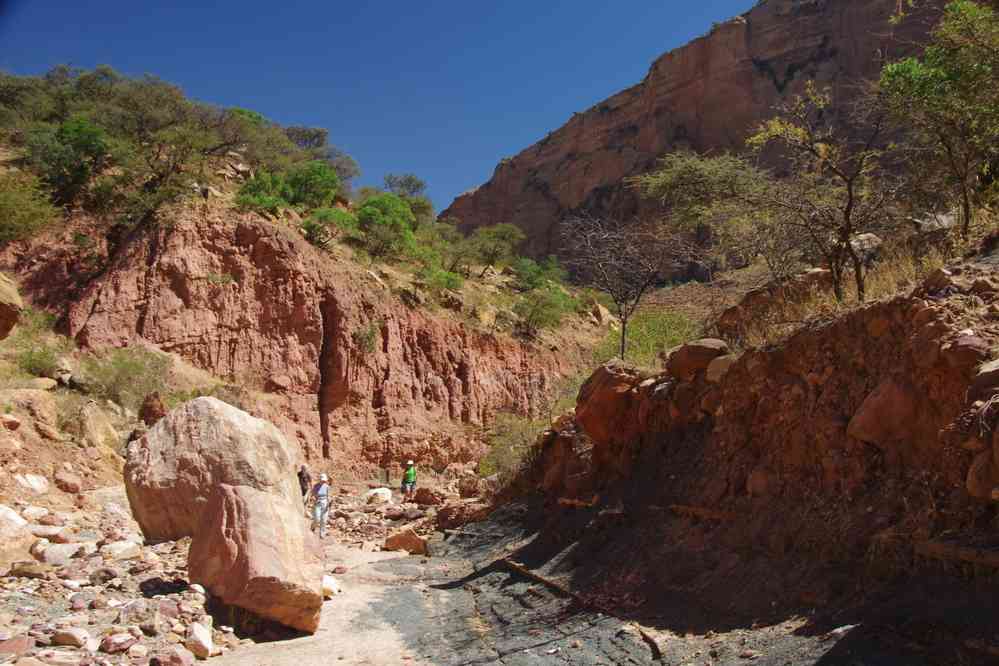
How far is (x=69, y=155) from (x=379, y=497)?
45.3ft

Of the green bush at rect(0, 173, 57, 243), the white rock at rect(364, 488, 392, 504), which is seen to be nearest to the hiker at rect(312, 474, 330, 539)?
the white rock at rect(364, 488, 392, 504)

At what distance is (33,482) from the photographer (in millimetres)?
9453

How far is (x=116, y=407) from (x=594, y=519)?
1127 centimetres

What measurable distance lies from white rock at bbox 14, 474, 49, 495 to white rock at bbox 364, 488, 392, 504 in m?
9.27

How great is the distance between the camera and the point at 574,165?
190 ft

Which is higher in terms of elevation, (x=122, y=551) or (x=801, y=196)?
(x=801, y=196)

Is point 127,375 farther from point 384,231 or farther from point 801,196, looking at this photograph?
point 801,196

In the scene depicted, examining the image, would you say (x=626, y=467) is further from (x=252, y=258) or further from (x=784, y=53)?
(x=784, y=53)

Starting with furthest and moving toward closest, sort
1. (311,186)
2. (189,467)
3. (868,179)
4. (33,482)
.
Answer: (311,186)
(868,179)
(33,482)
(189,467)

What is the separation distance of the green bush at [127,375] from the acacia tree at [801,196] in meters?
12.4

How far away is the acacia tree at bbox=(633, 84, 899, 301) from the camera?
31.1 ft

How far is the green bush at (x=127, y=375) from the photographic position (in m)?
16.0

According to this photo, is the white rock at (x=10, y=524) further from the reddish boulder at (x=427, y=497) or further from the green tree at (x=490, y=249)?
the green tree at (x=490, y=249)

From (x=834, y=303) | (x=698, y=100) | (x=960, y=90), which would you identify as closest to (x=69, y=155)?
(x=834, y=303)
